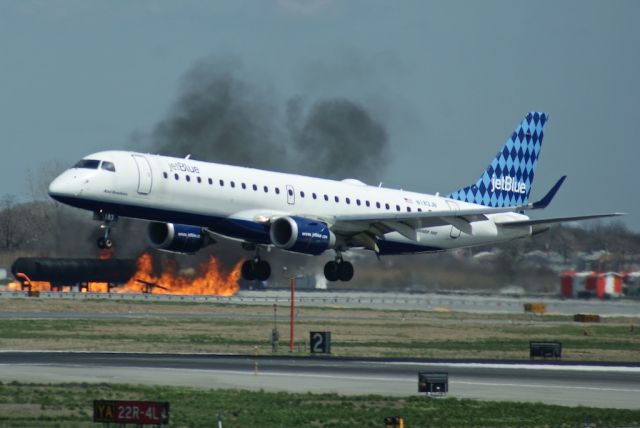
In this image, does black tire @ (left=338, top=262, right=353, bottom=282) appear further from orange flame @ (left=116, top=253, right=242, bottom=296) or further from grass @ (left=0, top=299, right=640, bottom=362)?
orange flame @ (left=116, top=253, right=242, bottom=296)

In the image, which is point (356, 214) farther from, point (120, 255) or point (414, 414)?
point (120, 255)

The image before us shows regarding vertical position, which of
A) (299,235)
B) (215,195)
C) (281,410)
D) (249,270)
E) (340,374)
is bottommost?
(281,410)

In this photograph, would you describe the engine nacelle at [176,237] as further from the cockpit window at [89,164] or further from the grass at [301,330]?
the cockpit window at [89,164]

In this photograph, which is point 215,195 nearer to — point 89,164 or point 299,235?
point 299,235

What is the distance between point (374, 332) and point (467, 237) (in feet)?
39.0

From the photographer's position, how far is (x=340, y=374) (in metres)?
47.7

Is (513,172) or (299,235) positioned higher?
(513,172)

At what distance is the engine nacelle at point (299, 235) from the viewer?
2175 inches

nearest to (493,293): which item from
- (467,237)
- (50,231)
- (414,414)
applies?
(467,237)

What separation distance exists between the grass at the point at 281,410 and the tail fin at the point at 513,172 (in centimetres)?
2897

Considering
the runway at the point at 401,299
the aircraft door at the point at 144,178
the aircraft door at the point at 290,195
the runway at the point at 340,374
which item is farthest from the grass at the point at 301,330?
the aircraft door at the point at 144,178

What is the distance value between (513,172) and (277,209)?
19.5m

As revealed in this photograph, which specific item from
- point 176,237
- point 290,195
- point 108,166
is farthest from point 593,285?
point 108,166

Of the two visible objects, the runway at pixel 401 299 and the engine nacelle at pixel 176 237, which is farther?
the runway at pixel 401 299
